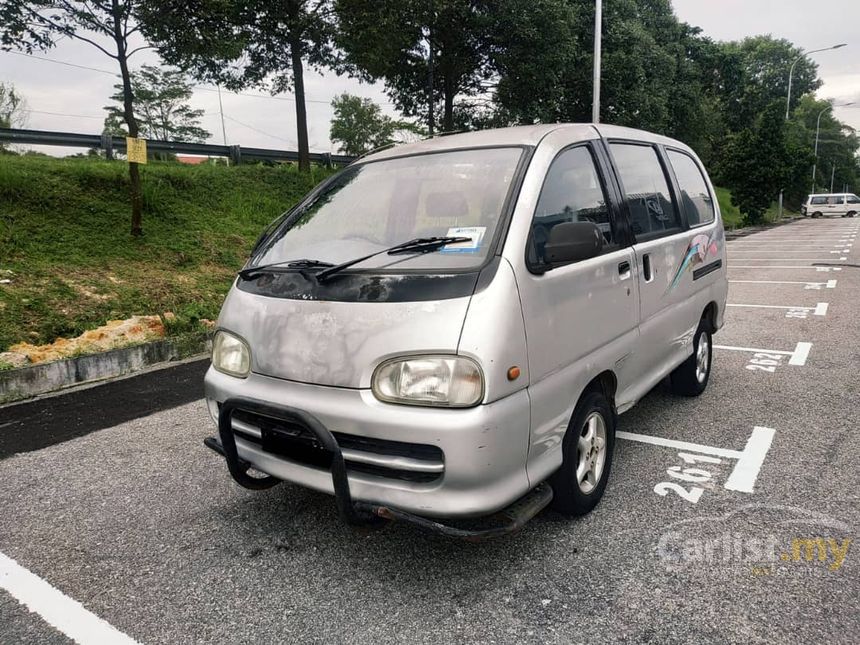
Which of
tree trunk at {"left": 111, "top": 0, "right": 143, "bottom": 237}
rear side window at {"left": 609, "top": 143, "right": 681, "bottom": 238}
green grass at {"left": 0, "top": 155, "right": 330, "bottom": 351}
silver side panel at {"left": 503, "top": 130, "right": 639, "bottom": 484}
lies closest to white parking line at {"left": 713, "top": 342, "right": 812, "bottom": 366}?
rear side window at {"left": 609, "top": 143, "right": 681, "bottom": 238}

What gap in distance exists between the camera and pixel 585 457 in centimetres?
295

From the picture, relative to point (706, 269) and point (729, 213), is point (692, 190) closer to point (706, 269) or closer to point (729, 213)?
point (706, 269)

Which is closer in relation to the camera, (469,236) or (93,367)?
(469,236)

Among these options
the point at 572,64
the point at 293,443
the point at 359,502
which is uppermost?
the point at 572,64

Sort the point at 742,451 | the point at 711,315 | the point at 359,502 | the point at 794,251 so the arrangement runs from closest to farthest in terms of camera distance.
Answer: the point at 359,502
the point at 742,451
the point at 711,315
the point at 794,251

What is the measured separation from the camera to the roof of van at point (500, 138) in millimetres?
3076

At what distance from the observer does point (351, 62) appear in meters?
15.8

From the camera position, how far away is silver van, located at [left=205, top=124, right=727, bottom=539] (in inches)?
89.5

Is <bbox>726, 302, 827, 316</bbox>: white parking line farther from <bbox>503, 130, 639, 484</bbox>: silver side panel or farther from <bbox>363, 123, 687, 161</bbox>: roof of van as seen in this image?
<bbox>503, 130, 639, 484</bbox>: silver side panel

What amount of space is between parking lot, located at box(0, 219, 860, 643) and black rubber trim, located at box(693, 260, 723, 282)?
3.38ft

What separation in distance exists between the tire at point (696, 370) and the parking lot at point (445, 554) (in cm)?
43

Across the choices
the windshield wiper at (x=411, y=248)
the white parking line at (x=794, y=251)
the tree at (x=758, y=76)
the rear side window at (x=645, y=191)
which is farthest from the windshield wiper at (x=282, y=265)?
the tree at (x=758, y=76)

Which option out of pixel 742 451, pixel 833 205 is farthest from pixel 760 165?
pixel 742 451

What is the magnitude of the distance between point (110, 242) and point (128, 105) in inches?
87.2
